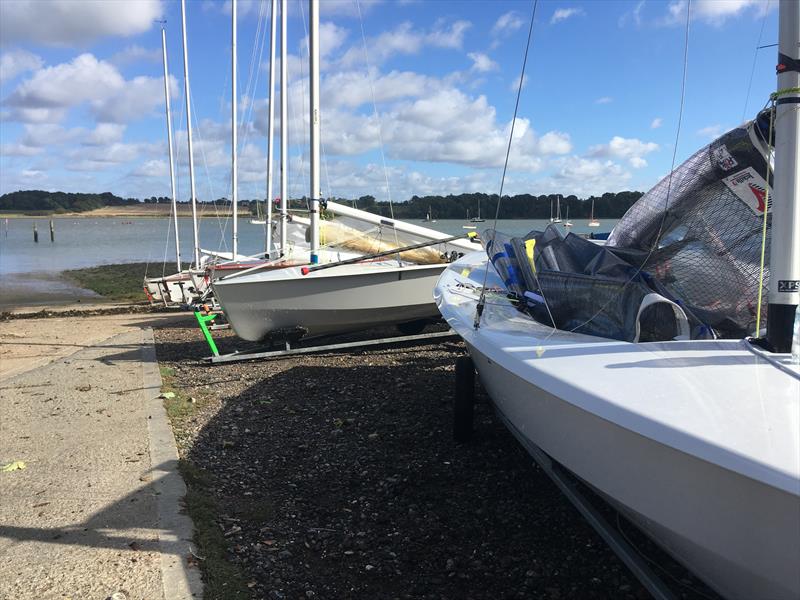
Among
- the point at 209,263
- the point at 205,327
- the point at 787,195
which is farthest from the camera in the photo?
the point at 209,263

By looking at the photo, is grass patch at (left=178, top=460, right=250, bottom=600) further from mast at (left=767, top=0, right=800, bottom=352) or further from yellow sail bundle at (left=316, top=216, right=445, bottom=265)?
yellow sail bundle at (left=316, top=216, right=445, bottom=265)

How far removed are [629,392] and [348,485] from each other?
8.23ft

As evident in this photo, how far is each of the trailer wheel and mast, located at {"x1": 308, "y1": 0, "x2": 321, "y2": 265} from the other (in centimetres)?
571

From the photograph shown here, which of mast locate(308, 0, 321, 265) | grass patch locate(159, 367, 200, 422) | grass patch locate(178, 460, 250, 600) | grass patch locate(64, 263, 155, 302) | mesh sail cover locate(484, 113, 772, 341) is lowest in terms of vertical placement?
grass patch locate(64, 263, 155, 302)

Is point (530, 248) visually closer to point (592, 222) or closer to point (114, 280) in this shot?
point (592, 222)

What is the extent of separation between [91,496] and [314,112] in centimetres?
762

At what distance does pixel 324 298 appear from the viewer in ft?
28.3

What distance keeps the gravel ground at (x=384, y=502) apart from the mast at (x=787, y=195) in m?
1.44

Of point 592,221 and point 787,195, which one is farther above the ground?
point 787,195

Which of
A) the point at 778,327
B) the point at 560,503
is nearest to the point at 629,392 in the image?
the point at 778,327

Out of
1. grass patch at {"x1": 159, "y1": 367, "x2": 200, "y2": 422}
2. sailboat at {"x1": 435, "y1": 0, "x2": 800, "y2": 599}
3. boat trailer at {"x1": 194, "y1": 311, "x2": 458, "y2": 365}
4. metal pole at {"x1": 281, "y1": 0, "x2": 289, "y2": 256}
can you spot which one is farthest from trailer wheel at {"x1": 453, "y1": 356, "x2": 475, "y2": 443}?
metal pole at {"x1": 281, "y1": 0, "x2": 289, "y2": 256}

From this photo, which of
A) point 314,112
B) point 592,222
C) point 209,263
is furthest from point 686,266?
point 209,263

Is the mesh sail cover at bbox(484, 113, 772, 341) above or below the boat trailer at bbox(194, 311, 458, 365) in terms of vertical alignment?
above

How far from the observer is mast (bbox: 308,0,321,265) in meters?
10.2
